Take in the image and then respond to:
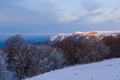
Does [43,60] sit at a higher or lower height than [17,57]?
lower

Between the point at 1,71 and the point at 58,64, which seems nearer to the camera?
the point at 1,71

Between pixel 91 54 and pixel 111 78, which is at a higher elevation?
pixel 111 78

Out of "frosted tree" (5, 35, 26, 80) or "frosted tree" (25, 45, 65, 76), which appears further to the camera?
"frosted tree" (5, 35, 26, 80)

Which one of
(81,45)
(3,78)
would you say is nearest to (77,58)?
(81,45)

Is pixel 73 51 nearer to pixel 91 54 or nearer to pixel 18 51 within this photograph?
pixel 91 54

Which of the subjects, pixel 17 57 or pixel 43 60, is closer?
pixel 17 57

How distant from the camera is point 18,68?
68.3 meters

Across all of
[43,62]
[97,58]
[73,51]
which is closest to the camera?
[43,62]

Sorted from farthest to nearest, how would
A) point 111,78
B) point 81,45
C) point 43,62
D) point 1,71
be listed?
point 81,45
point 43,62
point 1,71
point 111,78

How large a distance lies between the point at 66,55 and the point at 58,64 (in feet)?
46.6

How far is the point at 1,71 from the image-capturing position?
2188 inches

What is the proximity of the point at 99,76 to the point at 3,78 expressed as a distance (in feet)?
140

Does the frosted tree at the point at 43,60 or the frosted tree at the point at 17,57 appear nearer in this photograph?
the frosted tree at the point at 43,60

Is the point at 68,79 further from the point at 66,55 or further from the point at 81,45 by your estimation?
the point at 81,45
